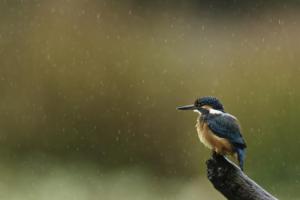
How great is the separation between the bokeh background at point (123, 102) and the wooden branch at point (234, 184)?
14.2 ft

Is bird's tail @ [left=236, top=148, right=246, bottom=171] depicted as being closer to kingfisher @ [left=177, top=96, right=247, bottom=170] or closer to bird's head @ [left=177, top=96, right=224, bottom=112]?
kingfisher @ [left=177, top=96, right=247, bottom=170]

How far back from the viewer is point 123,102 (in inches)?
276

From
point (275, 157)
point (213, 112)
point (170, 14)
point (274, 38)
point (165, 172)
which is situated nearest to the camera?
point (213, 112)

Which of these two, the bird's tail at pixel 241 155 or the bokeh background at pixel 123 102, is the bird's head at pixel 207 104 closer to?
the bird's tail at pixel 241 155

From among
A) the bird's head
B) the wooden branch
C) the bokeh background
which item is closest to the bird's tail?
the bird's head

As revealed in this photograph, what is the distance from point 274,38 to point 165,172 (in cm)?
214

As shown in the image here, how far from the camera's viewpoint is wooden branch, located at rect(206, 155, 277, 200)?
1.76m

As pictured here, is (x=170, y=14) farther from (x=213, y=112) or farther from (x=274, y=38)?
(x=213, y=112)

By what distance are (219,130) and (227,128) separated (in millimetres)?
25

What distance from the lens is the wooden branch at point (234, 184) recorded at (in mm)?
1764

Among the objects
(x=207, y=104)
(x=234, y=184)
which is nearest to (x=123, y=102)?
(x=207, y=104)

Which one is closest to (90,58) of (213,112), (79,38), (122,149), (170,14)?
(79,38)

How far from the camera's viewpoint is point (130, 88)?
23.3ft

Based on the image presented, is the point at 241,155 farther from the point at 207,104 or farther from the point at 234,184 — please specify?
the point at 234,184
